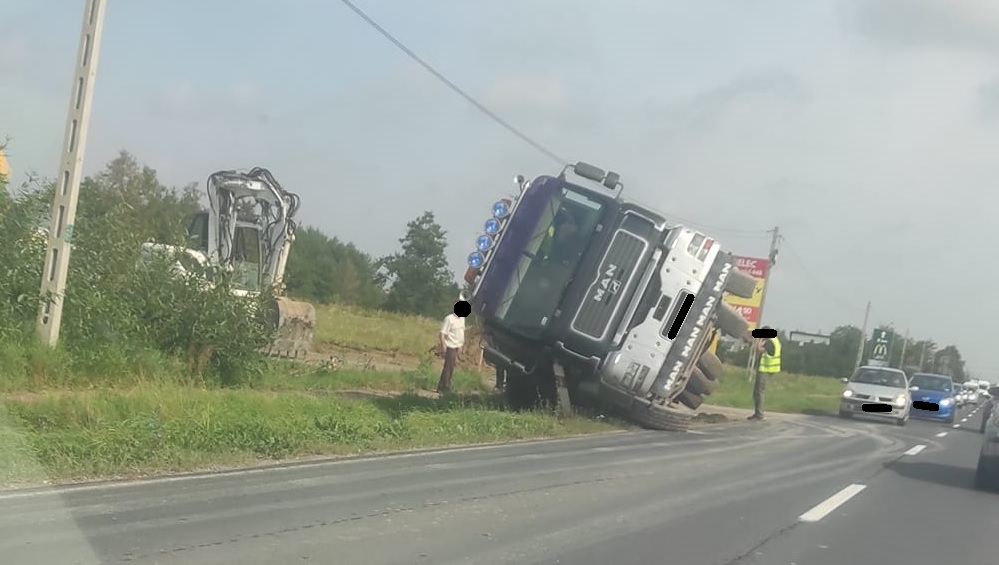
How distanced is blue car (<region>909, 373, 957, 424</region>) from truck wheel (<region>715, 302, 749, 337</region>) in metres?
16.6

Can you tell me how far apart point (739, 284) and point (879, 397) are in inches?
482

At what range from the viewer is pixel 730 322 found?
1769cm

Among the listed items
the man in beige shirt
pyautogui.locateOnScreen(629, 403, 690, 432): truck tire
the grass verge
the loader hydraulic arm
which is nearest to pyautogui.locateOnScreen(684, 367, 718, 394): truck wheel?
pyautogui.locateOnScreen(629, 403, 690, 432): truck tire

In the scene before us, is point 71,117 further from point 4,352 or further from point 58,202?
point 4,352

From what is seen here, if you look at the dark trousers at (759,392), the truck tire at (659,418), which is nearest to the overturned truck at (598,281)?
the truck tire at (659,418)

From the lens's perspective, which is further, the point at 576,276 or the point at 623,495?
the point at 576,276

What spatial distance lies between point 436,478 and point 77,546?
14.4 ft

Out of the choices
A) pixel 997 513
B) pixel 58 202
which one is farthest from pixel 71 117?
pixel 997 513

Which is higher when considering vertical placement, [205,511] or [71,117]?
[71,117]

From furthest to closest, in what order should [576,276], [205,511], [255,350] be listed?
[255,350], [576,276], [205,511]

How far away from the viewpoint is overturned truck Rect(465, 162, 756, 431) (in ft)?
50.6

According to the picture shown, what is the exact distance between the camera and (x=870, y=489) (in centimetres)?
1215

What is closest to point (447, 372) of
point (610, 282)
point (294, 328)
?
point (294, 328)

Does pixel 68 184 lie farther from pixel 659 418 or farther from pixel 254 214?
pixel 659 418
